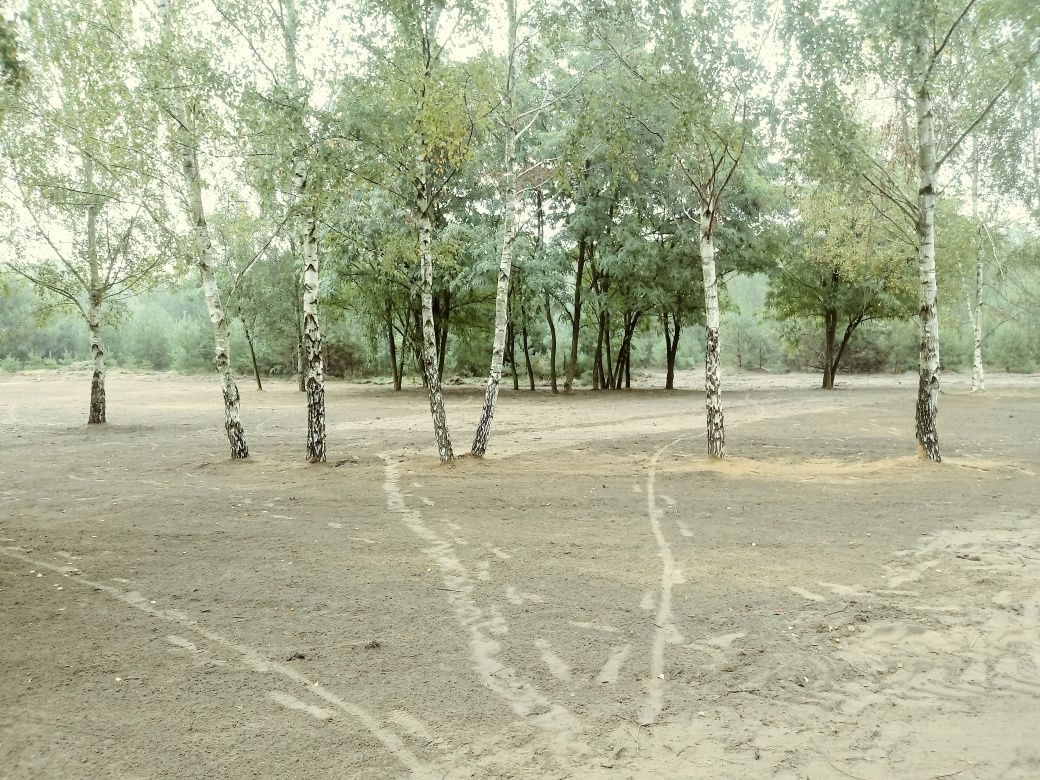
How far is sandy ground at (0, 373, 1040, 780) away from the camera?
360 centimetres

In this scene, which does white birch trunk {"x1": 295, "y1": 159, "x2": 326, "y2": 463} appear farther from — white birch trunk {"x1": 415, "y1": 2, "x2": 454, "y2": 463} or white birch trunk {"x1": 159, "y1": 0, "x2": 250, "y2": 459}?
white birch trunk {"x1": 415, "y1": 2, "x2": 454, "y2": 463}

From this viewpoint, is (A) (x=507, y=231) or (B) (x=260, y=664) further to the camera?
(A) (x=507, y=231)

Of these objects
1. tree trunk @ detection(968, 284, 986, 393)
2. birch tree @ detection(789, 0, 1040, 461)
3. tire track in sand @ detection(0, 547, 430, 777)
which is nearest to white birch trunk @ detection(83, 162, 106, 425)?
tire track in sand @ detection(0, 547, 430, 777)

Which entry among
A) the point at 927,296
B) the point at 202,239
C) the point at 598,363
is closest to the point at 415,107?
the point at 202,239

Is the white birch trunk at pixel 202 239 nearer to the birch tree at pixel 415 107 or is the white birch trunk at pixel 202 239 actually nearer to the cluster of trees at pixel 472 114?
the cluster of trees at pixel 472 114

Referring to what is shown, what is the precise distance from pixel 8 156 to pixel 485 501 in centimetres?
1500

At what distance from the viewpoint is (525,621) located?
5.26 m

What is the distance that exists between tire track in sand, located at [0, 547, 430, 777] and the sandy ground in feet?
0.08

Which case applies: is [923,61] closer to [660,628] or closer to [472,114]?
[472,114]

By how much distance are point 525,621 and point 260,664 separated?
188 cm

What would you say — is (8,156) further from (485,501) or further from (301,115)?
(485,501)

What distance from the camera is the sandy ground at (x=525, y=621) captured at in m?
3.60

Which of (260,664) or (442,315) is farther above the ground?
(442,315)

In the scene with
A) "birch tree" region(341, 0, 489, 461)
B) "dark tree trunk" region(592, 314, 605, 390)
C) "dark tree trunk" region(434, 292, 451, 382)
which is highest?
"birch tree" region(341, 0, 489, 461)
